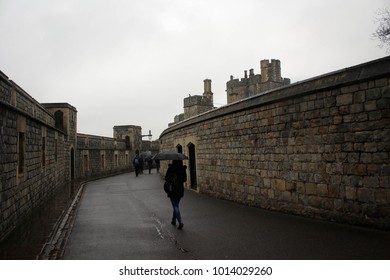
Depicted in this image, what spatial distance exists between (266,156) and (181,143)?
7.43 metres

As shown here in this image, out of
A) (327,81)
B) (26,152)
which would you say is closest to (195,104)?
(26,152)

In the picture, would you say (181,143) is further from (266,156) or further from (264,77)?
(264,77)

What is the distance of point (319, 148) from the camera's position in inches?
270

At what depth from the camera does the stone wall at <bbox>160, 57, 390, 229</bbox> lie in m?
5.77

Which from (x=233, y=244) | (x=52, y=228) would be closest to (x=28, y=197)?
(x=52, y=228)

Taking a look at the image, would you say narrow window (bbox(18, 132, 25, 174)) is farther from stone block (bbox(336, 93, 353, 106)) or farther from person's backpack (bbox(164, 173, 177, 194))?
stone block (bbox(336, 93, 353, 106))

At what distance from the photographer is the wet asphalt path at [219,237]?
474 cm

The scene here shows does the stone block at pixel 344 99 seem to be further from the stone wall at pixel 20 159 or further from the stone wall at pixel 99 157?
the stone wall at pixel 99 157

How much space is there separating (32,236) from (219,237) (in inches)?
148

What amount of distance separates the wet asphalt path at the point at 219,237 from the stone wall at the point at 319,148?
0.50 meters

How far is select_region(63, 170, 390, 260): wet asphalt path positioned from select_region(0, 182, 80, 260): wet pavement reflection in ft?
1.78

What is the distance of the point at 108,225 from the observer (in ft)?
23.7

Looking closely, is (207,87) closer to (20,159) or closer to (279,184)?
(279,184)

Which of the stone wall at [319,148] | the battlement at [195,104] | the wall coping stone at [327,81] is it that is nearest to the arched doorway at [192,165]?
the stone wall at [319,148]
